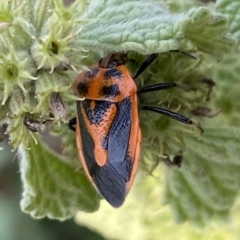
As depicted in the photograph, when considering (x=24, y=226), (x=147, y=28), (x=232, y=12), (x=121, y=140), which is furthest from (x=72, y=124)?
(x=24, y=226)

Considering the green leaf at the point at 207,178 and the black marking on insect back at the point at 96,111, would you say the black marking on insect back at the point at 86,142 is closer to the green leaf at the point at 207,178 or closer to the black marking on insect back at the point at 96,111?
the black marking on insect back at the point at 96,111

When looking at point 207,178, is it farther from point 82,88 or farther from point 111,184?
point 82,88

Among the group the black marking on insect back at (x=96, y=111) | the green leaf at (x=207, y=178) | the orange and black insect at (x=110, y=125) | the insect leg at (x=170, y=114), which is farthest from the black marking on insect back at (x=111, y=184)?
the green leaf at (x=207, y=178)

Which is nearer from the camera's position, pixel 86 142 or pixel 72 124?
pixel 86 142

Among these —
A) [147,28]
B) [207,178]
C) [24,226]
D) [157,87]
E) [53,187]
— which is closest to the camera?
[147,28]

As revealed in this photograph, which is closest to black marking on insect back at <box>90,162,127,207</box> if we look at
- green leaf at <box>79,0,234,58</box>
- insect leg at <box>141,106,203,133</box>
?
insect leg at <box>141,106,203,133</box>

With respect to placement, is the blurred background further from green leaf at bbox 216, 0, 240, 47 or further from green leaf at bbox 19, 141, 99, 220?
green leaf at bbox 216, 0, 240, 47

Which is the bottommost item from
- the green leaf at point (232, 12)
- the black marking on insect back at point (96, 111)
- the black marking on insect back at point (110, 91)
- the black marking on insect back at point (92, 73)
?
Result: the black marking on insect back at point (96, 111)

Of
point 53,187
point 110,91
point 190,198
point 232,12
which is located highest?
point 232,12
